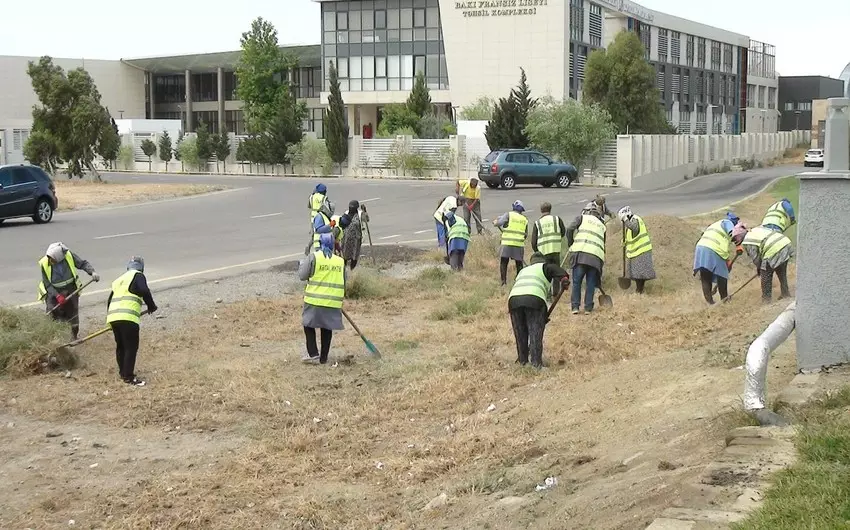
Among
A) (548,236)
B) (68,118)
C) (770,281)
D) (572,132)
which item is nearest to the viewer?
(770,281)

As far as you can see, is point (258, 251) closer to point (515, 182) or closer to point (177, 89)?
point (515, 182)

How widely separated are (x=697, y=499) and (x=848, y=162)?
3.93 m

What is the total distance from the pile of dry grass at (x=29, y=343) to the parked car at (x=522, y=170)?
31850 millimetres

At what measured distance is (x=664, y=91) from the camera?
77.7 m

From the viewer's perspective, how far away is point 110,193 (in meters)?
40.9

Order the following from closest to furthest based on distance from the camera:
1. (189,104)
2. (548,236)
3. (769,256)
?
(769,256) → (548,236) → (189,104)

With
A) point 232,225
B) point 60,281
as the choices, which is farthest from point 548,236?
point 232,225

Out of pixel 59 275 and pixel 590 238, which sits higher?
pixel 590 238

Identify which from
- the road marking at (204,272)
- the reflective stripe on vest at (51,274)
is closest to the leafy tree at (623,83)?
the road marking at (204,272)

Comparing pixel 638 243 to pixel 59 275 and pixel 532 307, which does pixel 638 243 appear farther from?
pixel 59 275

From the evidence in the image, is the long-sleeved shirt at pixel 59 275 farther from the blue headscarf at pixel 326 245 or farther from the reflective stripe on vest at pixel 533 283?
the reflective stripe on vest at pixel 533 283

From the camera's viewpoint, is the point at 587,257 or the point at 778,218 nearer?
the point at 587,257

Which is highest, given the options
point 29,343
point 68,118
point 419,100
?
point 419,100

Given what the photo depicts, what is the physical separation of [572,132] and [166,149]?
30429 mm
